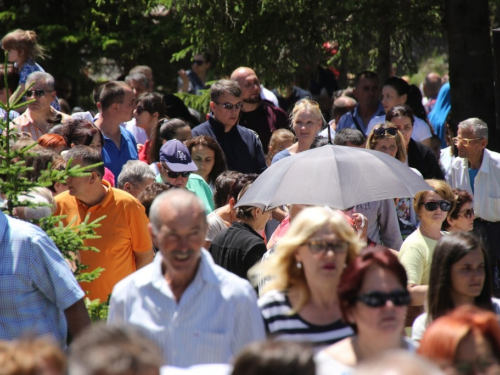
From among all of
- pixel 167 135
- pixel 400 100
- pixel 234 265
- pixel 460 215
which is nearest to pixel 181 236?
pixel 234 265

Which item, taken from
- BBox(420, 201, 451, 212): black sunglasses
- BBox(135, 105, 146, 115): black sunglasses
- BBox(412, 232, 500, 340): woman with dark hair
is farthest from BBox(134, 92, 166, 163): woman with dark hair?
BBox(412, 232, 500, 340): woman with dark hair

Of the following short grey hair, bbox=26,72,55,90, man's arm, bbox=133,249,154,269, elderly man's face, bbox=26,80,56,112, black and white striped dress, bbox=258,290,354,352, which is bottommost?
man's arm, bbox=133,249,154,269

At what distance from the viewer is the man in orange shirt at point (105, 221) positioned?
260 inches

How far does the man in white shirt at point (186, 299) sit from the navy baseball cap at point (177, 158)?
3536mm

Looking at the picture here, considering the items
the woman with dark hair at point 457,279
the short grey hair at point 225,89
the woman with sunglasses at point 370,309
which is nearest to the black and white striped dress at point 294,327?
the woman with sunglasses at point 370,309

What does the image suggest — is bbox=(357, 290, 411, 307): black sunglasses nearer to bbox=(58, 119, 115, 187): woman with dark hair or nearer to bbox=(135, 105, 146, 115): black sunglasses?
bbox=(58, 119, 115, 187): woman with dark hair

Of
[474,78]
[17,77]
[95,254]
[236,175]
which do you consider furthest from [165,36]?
[95,254]

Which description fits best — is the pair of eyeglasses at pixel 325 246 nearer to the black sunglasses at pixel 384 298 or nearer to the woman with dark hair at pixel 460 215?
the black sunglasses at pixel 384 298

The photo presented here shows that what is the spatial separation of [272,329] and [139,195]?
3244mm

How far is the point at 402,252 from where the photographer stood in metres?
6.78

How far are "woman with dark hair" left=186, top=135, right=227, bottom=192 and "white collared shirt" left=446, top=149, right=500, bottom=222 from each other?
264 cm

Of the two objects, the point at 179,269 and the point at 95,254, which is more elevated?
the point at 179,269

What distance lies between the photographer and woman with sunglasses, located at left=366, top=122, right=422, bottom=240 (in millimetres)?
8281

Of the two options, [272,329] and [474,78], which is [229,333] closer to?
[272,329]
